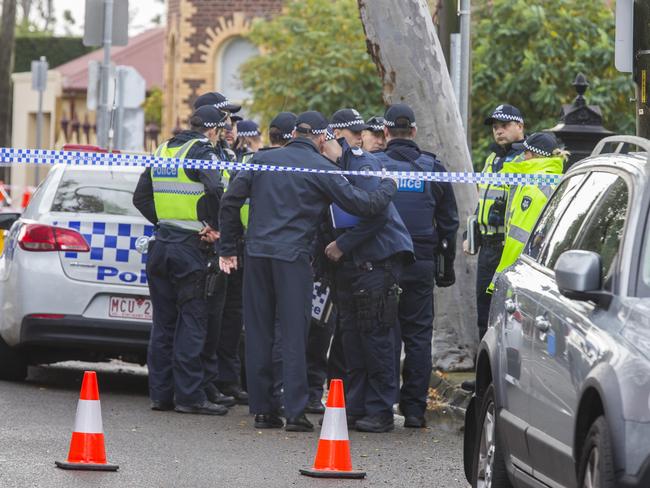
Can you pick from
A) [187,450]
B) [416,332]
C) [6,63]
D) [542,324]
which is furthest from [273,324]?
[6,63]

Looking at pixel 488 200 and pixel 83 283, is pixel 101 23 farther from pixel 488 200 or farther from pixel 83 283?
pixel 488 200

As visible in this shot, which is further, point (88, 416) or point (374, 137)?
point (374, 137)

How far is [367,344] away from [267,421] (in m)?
0.77

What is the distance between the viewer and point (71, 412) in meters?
11.0

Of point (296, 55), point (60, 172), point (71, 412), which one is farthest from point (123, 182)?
point (296, 55)

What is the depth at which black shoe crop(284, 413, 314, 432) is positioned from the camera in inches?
417

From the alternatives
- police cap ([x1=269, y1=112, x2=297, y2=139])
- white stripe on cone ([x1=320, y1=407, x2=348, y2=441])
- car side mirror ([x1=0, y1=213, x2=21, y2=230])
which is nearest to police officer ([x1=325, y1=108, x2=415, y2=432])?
police cap ([x1=269, y1=112, x2=297, y2=139])

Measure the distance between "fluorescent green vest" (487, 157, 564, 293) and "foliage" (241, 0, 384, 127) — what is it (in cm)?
2001

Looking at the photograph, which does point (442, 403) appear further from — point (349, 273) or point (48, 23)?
point (48, 23)

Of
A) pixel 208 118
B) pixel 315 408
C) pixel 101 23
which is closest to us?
pixel 208 118

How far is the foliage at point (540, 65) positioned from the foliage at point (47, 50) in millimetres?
47612

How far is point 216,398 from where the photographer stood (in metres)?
11.9

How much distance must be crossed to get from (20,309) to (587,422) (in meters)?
6.40

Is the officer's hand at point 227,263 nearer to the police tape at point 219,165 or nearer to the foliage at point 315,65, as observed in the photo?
the police tape at point 219,165
